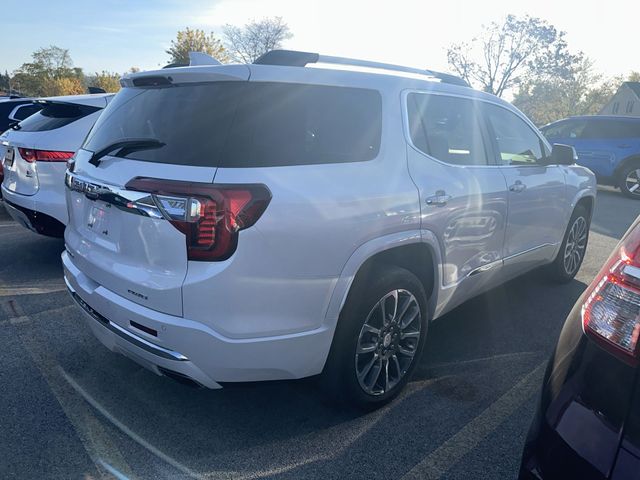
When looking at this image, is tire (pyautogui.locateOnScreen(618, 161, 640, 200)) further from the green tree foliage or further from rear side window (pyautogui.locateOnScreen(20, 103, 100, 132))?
the green tree foliage

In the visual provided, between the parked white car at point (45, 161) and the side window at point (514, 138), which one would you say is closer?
the side window at point (514, 138)

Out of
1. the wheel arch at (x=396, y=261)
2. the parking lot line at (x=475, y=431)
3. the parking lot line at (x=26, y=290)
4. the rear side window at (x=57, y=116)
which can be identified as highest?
the rear side window at (x=57, y=116)

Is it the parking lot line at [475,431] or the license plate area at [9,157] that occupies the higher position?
the license plate area at [9,157]

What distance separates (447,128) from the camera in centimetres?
325

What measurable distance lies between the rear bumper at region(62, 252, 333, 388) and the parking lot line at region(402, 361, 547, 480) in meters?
0.71

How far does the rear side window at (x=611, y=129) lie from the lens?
1234 cm

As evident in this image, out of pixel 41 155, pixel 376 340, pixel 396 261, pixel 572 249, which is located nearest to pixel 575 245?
pixel 572 249

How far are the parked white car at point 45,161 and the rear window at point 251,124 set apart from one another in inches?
99.1

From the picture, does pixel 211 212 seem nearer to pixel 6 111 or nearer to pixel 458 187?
pixel 458 187

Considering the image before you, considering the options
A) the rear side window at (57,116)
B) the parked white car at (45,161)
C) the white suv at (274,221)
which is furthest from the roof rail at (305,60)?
the rear side window at (57,116)

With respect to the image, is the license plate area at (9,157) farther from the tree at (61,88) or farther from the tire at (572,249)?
the tree at (61,88)

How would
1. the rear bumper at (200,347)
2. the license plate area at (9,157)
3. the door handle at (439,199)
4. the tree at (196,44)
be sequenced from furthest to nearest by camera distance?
the tree at (196,44) → the license plate area at (9,157) → the door handle at (439,199) → the rear bumper at (200,347)

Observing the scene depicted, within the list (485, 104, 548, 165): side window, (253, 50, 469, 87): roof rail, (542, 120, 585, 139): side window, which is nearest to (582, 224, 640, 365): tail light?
(253, 50, 469, 87): roof rail

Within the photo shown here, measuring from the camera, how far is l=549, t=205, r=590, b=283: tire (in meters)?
4.91
